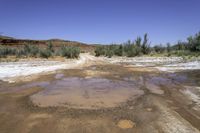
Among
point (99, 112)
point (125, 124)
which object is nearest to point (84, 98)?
point (99, 112)

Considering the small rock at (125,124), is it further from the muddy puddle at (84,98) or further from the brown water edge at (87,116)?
the muddy puddle at (84,98)

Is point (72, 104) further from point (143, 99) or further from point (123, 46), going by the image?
point (123, 46)

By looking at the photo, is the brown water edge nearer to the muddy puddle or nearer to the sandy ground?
the sandy ground

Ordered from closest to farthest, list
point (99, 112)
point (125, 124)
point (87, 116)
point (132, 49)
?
point (125, 124)
point (87, 116)
point (99, 112)
point (132, 49)

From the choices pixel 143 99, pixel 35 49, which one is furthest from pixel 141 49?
pixel 143 99

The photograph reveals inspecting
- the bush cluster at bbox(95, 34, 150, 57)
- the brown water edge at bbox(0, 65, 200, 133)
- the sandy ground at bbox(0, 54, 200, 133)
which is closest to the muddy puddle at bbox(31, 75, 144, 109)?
the sandy ground at bbox(0, 54, 200, 133)

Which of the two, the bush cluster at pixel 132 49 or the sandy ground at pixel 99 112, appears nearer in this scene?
the sandy ground at pixel 99 112

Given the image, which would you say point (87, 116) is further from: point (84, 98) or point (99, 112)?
point (84, 98)

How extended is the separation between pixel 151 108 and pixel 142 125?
1.29m

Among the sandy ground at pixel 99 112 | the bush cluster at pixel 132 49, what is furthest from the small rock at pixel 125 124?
the bush cluster at pixel 132 49

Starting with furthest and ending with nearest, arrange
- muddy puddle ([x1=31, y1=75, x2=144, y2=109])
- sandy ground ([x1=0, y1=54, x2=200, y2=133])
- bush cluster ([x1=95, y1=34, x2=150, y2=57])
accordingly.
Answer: bush cluster ([x1=95, y1=34, x2=150, y2=57]) < muddy puddle ([x1=31, y1=75, x2=144, y2=109]) < sandy ground ([x1=0, y1=54, x2=200, y2=133])

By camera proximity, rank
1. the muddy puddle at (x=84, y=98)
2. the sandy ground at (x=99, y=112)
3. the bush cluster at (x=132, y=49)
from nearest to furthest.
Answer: the sandy ground at (x=99, y=112) < the muddy puddle at (x=84, y=98) < the bush cluster at (x=132, y=49)

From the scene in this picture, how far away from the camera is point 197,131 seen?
379 cm

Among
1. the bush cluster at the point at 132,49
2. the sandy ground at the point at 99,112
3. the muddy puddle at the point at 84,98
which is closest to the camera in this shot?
the sandy ground at the point at 99,112
